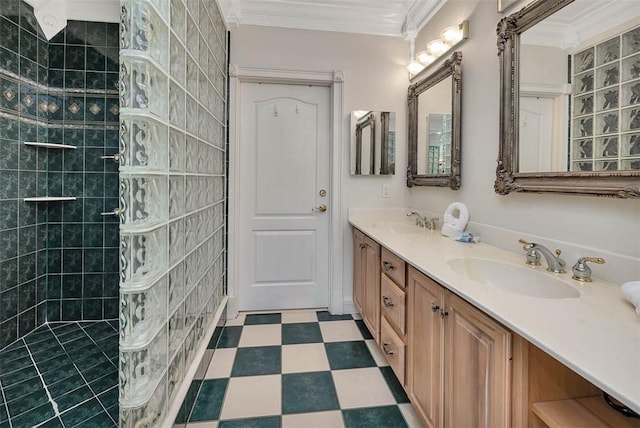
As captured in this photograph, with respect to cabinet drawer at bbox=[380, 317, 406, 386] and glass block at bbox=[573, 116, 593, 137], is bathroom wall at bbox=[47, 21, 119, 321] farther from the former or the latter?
glass block at bbox=[573, 116, 593, 137]

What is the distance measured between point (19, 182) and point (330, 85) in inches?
94.7

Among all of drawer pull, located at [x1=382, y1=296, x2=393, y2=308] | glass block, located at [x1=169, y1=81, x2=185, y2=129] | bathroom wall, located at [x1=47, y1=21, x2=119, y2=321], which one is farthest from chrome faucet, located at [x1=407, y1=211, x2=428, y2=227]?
bathroom wall, located at [x1=47, y1=21, x2=119, y2=321]

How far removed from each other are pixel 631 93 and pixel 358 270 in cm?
187

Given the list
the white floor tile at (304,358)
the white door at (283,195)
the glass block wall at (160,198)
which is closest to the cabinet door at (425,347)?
the white floor tile at (304,358)

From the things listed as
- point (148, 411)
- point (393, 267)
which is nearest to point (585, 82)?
point (393, 267)

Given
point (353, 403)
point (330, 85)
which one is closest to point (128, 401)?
point (353, 403)

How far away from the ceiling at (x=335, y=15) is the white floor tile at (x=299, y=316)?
95.2 inches

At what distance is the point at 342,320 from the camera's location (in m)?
2.64

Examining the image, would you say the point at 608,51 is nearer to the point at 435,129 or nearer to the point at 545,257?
Answer: the point at 545,257

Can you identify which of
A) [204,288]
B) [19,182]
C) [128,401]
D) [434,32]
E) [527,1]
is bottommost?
[128,401]

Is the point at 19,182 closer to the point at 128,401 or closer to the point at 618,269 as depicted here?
the point at 128,401

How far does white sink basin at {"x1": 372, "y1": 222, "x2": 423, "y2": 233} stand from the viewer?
226 cm

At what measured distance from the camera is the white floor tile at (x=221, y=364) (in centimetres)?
188

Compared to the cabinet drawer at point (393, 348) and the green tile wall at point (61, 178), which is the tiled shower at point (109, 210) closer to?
the green tile wall at point (61, 178)
